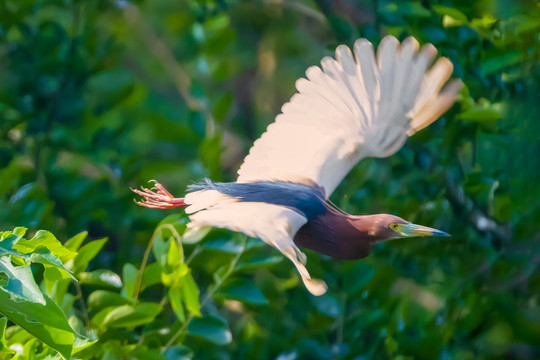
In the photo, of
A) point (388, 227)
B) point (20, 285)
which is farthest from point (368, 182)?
point (20, 285)

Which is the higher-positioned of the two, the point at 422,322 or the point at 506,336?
the point at 422,322

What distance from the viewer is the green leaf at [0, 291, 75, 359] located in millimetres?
1259

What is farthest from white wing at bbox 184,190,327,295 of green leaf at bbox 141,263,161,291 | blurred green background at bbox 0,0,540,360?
blurred green background at bbox 0,0,540,360

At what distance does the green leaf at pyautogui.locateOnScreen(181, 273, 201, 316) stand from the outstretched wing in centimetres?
31

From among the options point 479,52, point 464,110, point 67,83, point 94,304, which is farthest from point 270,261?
point 67,83

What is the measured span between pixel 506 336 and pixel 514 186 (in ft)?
2.63

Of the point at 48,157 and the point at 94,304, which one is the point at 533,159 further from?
the point at 48,157

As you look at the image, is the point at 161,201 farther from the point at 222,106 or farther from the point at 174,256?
the point at 222,106

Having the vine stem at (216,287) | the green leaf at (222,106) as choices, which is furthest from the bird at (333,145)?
the green leaf at (222,106)

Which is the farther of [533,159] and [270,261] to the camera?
[533,159]

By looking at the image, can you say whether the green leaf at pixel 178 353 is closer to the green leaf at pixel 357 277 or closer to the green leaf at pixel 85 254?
the green leaf at pixel 85 254

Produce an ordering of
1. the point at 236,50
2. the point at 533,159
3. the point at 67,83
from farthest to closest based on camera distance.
Result: the point at 236,50, the point at 67,83, the point at 533,159

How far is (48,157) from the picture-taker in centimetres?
262

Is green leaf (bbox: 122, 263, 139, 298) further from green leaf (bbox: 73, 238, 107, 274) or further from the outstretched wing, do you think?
the outstretched wing
